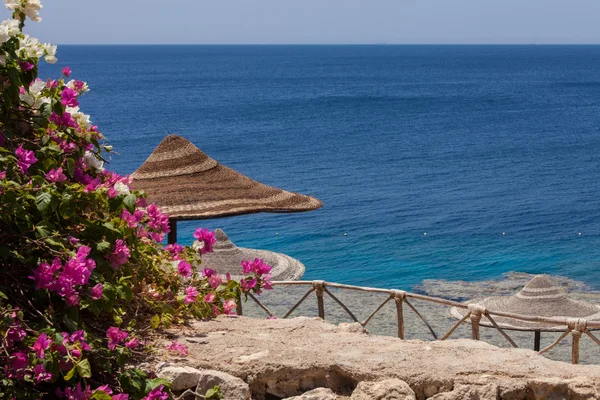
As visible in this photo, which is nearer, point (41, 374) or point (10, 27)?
point (41, 374)

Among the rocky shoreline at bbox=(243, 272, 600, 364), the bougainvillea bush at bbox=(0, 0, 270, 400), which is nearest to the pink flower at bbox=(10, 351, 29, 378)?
the bougainvillea bush at bbox=(0, 0, 270, 400)

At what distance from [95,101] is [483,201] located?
55.5m

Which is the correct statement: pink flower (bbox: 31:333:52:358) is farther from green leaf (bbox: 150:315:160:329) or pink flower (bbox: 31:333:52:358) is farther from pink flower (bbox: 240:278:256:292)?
pink flower (bbox: 240:278:256:292)

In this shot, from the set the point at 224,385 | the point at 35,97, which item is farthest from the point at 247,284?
the point at 35,97

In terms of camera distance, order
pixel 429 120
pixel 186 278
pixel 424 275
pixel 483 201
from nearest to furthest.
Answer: pixel 186 278 < pixel 424 275 < pixel 483 201 < pixel 429 120

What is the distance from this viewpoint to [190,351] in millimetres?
4043

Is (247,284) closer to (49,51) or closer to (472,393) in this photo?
(472,393)

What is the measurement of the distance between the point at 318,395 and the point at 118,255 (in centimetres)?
109

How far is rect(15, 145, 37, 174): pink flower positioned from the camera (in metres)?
3.69

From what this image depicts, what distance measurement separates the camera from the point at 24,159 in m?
3.70

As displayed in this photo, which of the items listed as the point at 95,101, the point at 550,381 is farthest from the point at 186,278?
the point at 95,101

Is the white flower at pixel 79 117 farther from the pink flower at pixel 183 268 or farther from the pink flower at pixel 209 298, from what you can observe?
the pink flower at pixel 209 298

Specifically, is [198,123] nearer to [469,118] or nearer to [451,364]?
[469,118]

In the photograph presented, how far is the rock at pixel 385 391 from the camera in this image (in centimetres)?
377
